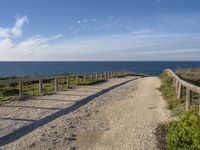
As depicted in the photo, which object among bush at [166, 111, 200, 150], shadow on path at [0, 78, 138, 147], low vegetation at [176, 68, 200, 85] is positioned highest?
bush at [166, 111, 200, 150]

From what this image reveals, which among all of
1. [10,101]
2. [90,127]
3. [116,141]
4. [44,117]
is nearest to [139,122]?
[90,127]

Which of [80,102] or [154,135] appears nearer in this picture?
[154,135]

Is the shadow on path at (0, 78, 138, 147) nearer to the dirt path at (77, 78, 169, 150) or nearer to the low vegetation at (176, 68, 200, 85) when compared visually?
the dirt path at (77, 78, 169, 150)

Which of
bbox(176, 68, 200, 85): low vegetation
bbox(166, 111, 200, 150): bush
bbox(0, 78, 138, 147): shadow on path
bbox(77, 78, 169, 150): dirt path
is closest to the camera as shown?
bbox(166, 111, 200, 150): bush

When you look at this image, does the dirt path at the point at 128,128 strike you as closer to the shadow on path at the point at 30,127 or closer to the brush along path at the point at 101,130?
the brush along path at the point at 101,130

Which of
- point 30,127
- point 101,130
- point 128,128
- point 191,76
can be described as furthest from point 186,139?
point 191,76

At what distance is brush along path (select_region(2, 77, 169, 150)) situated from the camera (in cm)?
806

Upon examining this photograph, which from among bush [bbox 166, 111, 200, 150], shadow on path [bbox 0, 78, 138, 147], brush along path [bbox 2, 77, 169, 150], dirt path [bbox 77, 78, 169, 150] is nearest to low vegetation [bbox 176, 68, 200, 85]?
dirt path [bbox 77, 78, 169, 150]

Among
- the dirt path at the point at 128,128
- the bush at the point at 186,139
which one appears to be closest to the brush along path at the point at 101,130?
the dirt path at the point at 128,128

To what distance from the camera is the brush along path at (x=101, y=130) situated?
8062 mm

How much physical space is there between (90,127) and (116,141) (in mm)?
1745

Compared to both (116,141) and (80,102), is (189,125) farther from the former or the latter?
(80,102)

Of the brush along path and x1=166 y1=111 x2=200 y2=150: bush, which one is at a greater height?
x1=166 y1=111 x2=200 y2=150: bush

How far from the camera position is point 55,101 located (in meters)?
15.9
